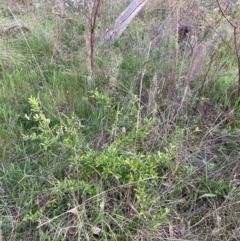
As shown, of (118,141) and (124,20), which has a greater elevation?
(124,20)

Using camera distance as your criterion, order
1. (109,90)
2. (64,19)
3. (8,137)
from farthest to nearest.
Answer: (64,19)
(109,90)
(8,137)

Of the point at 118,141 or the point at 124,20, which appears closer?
the point at 118,141

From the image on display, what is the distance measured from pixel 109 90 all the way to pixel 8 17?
1.75 meters

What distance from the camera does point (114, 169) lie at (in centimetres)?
178

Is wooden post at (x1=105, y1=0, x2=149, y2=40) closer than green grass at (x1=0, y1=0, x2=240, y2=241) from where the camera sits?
No

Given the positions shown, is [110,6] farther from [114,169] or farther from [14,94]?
[114,169]

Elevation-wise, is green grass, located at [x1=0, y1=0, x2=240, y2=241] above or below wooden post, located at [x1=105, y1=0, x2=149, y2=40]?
below

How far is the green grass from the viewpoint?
1.76 m

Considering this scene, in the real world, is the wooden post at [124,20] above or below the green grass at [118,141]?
above

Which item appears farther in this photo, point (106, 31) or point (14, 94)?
point (106, 31)

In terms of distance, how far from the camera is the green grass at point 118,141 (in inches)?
69.3

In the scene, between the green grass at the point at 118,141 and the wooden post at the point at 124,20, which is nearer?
the green grass at the point at 118,141

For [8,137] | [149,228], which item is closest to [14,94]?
[8,137]

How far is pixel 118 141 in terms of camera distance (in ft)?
6.11
